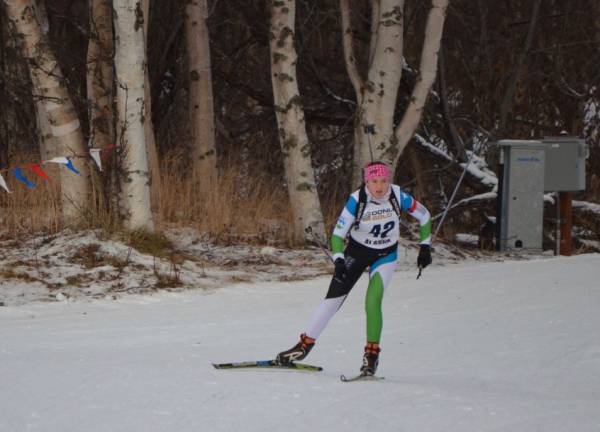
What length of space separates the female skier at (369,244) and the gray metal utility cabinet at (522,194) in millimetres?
7443

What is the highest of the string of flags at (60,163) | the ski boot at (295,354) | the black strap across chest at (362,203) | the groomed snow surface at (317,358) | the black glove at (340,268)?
the string of flags at (60,163)

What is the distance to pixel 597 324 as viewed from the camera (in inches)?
344

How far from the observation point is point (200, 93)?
14.8 m

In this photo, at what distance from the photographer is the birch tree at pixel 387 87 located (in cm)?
1344

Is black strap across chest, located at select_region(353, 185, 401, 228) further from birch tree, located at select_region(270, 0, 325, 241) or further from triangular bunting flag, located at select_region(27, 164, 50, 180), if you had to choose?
birch tree, located at select_region(270, 0, 325, 241)

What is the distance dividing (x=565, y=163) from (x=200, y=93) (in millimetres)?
5390

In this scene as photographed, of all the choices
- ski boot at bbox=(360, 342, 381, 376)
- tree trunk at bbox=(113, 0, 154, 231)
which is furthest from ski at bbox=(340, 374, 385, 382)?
tree trunk at bbox=(113, 0, 154, 231)

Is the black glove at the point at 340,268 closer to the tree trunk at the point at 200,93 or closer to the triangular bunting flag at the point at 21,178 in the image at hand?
the triangular bunting flag at the point at 21,178

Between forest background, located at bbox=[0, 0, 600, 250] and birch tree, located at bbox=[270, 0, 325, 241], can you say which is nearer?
forest background, located at bbox=[0, 0, 600, 250]

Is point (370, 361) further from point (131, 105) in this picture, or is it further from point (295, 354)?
point (131, 105)

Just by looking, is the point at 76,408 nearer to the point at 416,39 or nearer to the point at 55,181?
the point at 55,181

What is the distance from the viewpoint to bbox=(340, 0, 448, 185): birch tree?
1344cm

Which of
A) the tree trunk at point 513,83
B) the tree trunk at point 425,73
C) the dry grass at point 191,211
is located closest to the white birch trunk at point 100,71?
the dry grass at point 191,211

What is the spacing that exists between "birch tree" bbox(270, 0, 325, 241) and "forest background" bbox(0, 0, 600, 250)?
0.06 m
